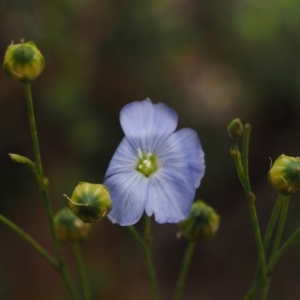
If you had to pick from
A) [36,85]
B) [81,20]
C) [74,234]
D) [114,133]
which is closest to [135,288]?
[114,133]

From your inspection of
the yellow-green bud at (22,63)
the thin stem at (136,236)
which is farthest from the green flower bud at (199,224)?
the yellow-green bud at (22,63)

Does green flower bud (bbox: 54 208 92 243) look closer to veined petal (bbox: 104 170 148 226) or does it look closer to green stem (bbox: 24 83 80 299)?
green stem (bbox: 24 83 80 299)

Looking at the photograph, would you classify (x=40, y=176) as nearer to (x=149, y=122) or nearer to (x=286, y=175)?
(x=149, y=122)

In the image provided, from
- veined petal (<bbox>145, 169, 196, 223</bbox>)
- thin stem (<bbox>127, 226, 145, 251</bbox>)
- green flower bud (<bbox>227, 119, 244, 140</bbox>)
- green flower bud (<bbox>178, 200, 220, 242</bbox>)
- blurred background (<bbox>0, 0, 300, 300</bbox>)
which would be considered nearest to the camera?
green flower bud (<bbox>227, 119, 244, 140</bbox>)

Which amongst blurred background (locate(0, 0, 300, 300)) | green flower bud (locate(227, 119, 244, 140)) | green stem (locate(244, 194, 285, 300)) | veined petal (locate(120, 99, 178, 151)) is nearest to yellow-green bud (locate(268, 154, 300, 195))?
green stem (locate(244, 194, 285, 300))

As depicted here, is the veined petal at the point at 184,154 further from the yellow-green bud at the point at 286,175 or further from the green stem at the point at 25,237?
the green stem at the point at 25,237

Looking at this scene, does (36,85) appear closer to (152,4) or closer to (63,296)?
(152,4)

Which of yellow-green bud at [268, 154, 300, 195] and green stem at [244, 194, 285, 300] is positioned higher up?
yellow-green bud at [268, 154, 300, 195]
